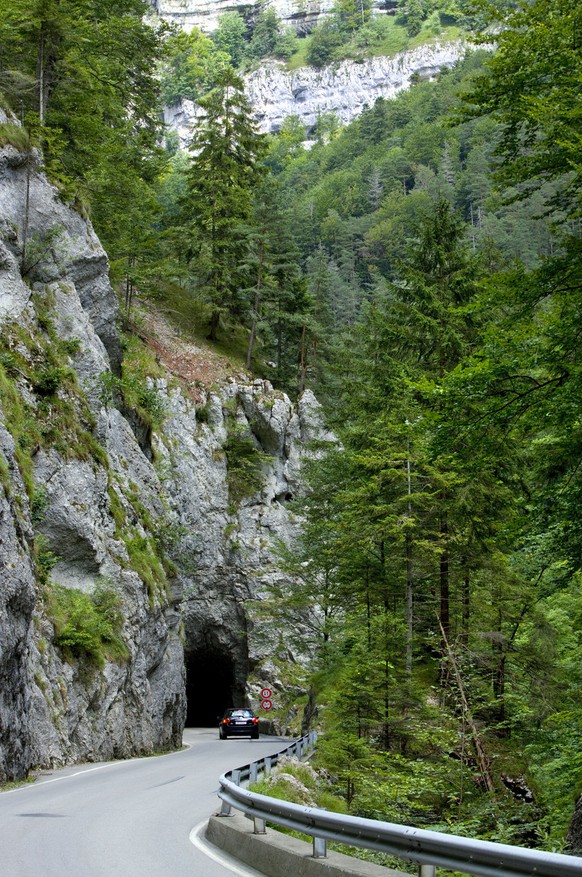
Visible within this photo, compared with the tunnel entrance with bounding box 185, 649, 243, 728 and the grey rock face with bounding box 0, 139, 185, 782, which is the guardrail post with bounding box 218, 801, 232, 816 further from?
the tunnel entrance with bounding box 185, 649, 243, 728

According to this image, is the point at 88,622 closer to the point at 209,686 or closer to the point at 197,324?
the point at 197,324

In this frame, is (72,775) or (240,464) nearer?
(72,775)

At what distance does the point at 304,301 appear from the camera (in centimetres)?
4684

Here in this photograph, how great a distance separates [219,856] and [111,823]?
274cm

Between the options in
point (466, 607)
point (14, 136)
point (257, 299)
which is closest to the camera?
point (466, 607)

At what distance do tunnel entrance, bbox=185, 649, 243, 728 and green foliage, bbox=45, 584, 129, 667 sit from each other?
18.4m

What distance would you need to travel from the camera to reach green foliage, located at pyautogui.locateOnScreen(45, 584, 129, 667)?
775 inches

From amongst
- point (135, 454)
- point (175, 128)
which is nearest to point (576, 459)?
point (135, 454)

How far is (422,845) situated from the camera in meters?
4.72

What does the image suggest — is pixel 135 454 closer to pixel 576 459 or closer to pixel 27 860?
pixel 576 459

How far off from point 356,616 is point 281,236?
29.5 m

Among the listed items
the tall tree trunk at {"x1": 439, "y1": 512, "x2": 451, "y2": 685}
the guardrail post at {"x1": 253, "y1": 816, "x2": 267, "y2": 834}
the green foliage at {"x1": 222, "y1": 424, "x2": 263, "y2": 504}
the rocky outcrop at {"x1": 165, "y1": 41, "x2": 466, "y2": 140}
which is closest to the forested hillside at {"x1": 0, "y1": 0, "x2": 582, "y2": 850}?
the tall tree trunk at {"x1": 439, "y1": 512, "x2": 451, "y2": 685}

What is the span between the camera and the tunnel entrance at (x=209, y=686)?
41.2 meters

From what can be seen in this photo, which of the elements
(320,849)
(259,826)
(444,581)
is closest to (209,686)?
(444,581)
